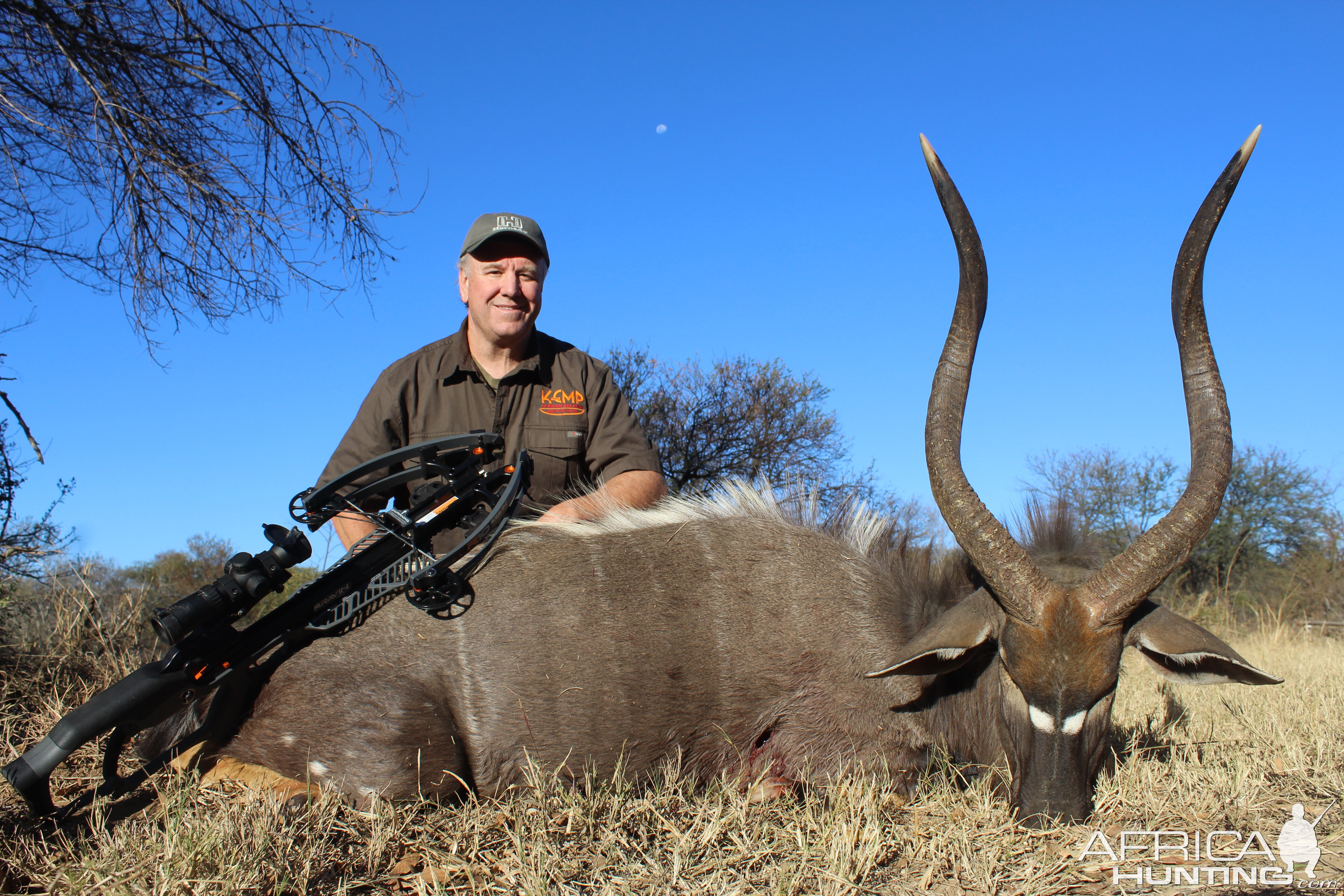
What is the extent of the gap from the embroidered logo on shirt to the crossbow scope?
158 cm

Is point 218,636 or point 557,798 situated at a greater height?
point 218,636

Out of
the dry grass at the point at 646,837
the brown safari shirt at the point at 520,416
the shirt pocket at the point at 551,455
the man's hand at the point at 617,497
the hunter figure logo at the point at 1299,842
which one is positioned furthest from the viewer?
the shirt pocket at the point at 551,455

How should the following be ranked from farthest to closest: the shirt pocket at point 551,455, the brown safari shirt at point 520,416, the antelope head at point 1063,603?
the shirt pocket at point 551,455 < the brown safari shirt at point 520,416 < the antelope head at point 1063,603

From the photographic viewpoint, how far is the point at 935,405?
9.91 feet

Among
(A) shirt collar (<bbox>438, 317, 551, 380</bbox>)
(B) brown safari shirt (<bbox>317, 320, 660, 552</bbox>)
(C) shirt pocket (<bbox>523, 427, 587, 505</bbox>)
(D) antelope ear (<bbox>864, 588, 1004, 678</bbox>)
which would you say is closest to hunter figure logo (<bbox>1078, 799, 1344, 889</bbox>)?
(D) antelope ear (<bbox>864, 588, 1004, 678</bbox>)

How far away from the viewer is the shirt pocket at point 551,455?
4.31m

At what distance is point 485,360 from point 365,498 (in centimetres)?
123

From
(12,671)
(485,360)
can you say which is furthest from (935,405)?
(12,671)

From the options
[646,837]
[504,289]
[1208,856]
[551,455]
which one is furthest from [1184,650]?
[504,289]

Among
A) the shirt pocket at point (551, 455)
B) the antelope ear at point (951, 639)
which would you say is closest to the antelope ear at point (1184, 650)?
the antelope ear at point (951, 639)

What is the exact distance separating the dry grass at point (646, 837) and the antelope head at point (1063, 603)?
240 mm

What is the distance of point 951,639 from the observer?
290 centimetres

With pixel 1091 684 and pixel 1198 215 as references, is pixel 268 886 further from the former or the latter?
pixel 1198 215

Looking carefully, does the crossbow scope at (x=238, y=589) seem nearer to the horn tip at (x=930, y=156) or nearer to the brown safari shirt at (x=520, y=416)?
the brown safari shirt at (x=520, y=416)
